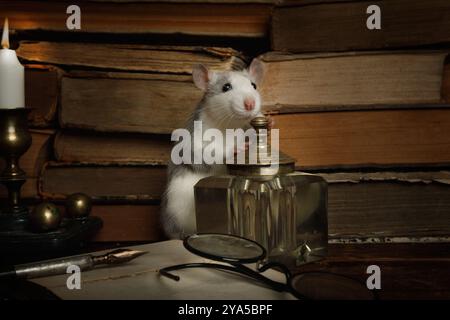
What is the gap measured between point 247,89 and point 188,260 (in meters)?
0.43

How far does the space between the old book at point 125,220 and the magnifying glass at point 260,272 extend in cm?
38

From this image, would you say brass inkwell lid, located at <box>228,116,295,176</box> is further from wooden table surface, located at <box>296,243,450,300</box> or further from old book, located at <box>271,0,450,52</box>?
old book, located at <box>271,0,450,52</box>

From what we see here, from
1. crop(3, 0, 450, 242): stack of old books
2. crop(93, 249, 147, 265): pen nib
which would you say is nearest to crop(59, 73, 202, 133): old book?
crop(3, 0, 450, 242): stack of old books

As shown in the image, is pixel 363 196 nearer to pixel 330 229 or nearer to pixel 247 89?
pixel 330 229

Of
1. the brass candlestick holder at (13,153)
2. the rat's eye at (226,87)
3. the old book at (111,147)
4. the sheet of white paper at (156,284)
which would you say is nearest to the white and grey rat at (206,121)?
the rat's eye at (226,87)

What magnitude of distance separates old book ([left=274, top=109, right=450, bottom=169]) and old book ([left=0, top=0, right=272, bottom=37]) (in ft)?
0.91

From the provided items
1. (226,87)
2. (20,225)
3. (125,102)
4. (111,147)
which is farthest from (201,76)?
(20,225)

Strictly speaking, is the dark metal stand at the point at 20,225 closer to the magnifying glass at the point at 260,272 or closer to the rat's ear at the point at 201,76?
the magnifying glass at the point at 260,272

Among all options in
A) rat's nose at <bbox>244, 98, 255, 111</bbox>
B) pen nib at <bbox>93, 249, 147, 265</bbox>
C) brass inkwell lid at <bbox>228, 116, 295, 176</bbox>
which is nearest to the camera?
pen nib at <bbox>93, 249, 147, 265</bbox>

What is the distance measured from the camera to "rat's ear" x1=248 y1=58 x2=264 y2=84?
1068mm

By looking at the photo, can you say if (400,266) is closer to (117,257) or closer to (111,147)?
(117,257)

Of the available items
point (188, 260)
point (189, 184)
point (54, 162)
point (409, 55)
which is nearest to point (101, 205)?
point (54, 162)

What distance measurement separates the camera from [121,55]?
1136 mm

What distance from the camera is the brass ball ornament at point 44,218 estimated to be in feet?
3.02
